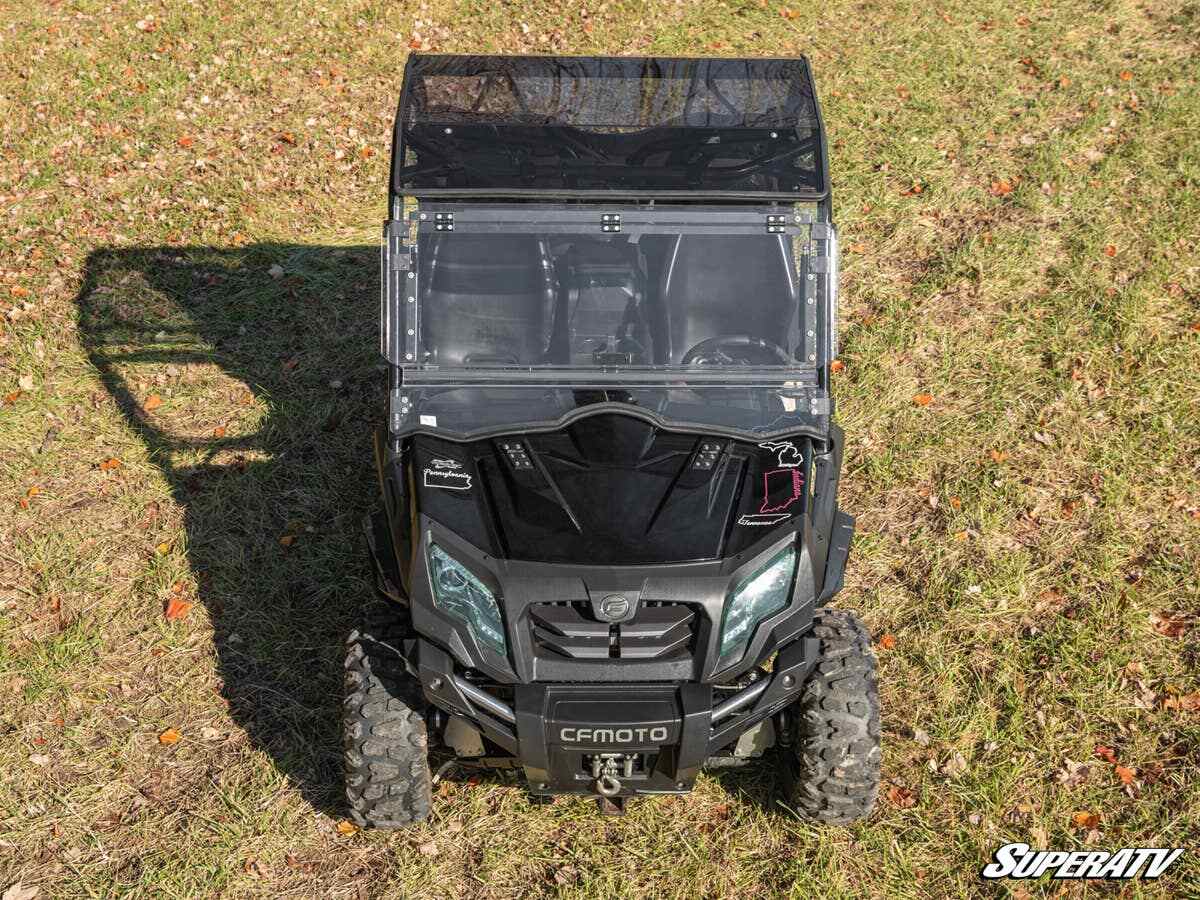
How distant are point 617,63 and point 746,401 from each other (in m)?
1.49

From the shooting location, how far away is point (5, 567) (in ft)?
19.3

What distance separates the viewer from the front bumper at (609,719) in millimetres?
3766

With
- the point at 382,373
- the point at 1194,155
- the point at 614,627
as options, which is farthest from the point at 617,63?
the point at 1194,155

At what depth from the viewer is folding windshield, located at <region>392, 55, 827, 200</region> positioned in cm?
459

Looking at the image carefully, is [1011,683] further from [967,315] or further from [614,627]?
[967,315]

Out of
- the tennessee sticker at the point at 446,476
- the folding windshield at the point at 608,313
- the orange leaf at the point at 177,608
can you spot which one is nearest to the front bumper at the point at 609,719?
the tennessee sticker at the point at 446,476

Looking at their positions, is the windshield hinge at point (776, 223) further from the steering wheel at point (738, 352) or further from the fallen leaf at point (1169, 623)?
the fallen leaf at point (1169, 623)

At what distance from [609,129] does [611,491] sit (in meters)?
1.52

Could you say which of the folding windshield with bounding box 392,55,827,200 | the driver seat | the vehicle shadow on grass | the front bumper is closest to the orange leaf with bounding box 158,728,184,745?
the vehicle shadow on grass

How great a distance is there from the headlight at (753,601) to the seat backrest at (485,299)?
127 cm

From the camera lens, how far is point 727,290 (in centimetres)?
466

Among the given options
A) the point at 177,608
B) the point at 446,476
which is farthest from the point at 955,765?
the point at 177,608

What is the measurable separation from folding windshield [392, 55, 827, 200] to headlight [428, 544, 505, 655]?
1.49 meters

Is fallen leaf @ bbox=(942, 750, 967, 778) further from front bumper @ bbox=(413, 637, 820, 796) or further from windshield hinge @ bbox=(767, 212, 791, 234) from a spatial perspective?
windshield hinge @ bbox=(767, 212, 791, 234)
